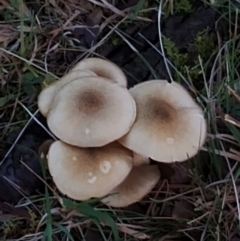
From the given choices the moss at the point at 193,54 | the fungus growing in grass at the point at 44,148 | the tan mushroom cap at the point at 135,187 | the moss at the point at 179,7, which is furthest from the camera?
the moss at the point at 179,7

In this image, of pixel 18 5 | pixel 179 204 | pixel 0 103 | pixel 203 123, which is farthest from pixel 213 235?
pixel 18 5

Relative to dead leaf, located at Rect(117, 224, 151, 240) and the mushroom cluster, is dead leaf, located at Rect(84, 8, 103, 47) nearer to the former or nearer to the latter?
the mushroom cluster

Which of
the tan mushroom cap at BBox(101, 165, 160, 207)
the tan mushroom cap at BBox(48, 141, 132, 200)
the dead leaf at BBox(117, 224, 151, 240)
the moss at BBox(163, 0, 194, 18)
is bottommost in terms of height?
the dead leaf at BBox(117, 224, 151, 240)

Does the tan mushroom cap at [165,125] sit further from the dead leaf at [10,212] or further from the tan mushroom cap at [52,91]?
the dead leaf at [10,212]

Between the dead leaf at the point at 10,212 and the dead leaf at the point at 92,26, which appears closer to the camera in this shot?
the dead leaf at the point at 10,212

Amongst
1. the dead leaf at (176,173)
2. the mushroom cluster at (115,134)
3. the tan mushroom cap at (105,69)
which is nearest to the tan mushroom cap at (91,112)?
the mushroom cluster at (115,134)

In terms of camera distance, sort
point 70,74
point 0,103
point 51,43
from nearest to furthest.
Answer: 1. point 70,74
2. point 0,103
3. point 51,43

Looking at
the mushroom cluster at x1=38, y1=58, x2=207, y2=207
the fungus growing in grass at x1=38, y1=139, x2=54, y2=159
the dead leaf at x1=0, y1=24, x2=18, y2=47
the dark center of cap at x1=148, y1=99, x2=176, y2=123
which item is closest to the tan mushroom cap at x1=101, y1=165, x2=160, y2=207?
the mushroom cluster at x1=38, y1=58, x2=207, y2=207

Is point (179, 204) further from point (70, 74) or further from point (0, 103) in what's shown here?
point (0, 103)
